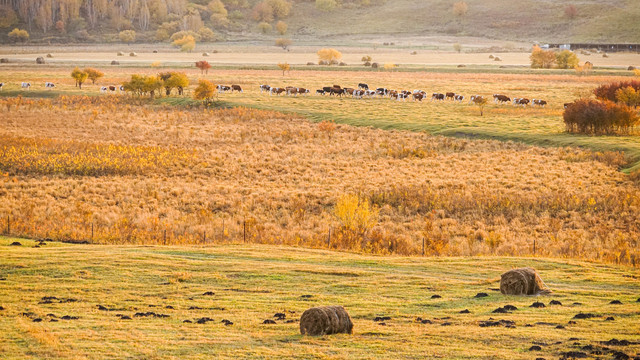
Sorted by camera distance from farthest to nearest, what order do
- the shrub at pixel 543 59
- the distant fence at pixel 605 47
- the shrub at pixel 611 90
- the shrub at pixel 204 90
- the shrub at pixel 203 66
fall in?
the distant fence at pixel 605 47
the shrub at pixel 543 59
the shrub at pixel 203 66
the shrub at pixel 204 90
the shrub at pixel 611 90

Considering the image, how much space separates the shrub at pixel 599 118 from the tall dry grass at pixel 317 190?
691 cm

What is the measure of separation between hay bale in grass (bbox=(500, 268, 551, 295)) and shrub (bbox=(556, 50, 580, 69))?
123534 millimetres

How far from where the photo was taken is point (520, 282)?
2048cm

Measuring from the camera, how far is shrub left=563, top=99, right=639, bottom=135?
57.3 m

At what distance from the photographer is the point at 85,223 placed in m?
32.0

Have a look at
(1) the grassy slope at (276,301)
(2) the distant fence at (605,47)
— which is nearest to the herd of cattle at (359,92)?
(1) the grassy slope at (276,301)

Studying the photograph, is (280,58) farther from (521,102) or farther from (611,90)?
(611,90)

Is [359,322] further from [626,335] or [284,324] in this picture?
[626,335]

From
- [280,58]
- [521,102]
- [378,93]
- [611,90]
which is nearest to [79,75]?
[378,93]

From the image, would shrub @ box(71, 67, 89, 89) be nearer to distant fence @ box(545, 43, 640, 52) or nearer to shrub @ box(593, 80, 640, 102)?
shrub @ box(593, 80, 640, 102)

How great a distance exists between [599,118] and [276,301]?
146 feet

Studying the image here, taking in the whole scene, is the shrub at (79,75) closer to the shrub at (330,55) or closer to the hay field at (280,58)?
the hay field at (280,58)

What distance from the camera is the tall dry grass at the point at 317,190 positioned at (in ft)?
101

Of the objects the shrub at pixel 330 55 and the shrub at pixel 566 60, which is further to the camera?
the shrub at pixel 330 55
